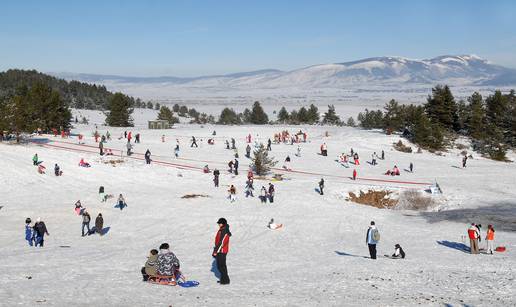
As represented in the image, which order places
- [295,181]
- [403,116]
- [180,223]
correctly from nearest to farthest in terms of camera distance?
[180,223] → [295,181] → [403,116]

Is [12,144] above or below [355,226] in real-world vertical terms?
above

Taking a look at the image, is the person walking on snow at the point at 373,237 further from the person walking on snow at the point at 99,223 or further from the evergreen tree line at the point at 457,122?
the evergreen tree line at the point at 457,122

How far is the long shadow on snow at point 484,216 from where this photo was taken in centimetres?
2715

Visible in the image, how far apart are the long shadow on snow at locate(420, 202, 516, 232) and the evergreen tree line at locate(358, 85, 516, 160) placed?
33.9 metres

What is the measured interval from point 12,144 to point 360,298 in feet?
130

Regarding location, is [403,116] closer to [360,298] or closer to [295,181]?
[295,181]

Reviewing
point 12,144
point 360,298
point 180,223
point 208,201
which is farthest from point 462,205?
point 12,144

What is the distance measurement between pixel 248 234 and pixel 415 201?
54.9 feet

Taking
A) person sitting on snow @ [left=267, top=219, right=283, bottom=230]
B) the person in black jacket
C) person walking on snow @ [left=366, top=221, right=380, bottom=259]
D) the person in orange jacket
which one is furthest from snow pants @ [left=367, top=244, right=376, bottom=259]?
the person in black jacket

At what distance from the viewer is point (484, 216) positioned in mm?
28938

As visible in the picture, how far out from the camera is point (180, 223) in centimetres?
2612

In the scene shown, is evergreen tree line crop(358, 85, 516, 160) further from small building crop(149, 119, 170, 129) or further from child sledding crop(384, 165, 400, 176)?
small building crop(149, 119, 170, 129)

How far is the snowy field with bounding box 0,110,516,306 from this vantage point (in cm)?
1311

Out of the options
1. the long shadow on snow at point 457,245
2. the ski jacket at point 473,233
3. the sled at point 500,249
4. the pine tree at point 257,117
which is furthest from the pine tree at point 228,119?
the ski jacket at point 473,233
